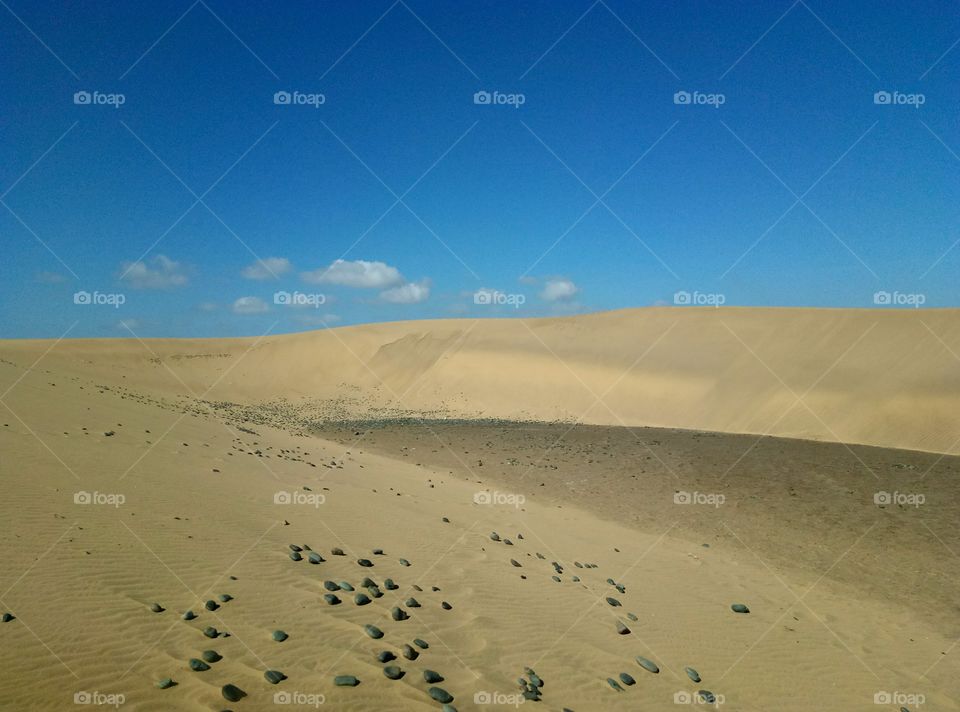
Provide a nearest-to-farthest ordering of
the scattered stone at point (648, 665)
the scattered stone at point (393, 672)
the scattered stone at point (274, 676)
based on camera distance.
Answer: the scattered stone at point (274, 676) → the scattered stone at point (393, 672) → the scattered stone at point (648, 665)

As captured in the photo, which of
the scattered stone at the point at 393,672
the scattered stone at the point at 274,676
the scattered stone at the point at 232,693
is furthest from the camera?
the scattered stone at the point at 393,672

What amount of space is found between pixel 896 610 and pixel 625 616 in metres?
5.10

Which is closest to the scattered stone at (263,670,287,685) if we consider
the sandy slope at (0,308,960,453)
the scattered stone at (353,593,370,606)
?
the scattered stone at (353,593,370,606)

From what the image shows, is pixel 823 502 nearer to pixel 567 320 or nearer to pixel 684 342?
pixel 684 342

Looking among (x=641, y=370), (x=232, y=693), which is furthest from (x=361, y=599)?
(x=641, y=370)

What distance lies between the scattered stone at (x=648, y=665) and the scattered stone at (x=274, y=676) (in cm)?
379

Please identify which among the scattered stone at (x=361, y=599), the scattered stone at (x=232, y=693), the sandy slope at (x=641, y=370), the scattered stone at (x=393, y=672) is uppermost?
the sandy slope at (x=641, y=370)

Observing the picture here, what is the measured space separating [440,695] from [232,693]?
164 cm

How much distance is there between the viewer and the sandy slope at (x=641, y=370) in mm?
26594

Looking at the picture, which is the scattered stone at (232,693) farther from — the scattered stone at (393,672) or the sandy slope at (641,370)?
the sandy slope at (641,370)

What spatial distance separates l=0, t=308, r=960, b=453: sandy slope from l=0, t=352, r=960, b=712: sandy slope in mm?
18750

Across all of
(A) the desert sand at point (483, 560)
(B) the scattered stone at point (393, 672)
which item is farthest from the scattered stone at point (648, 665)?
(B) the scattered stone at point (393, 672)

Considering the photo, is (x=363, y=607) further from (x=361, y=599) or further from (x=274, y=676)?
(x=274, y=676)

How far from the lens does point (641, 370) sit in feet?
123
